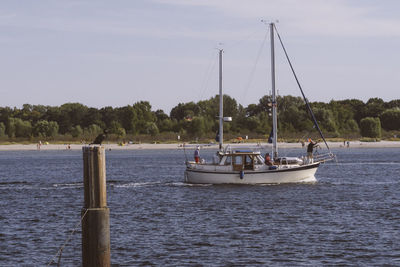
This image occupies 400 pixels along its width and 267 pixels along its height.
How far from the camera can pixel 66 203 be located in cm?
4891

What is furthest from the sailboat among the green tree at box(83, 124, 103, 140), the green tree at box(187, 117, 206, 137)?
the green tree at box(83, 124, 103, 140)

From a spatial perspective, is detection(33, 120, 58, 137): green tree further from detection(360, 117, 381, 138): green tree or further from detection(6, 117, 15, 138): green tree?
detection(360, 117, 381, 138): green tree

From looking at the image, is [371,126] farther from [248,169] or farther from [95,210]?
[95,210]

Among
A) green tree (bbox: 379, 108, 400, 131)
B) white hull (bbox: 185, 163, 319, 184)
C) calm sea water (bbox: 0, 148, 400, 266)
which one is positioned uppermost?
green tree (bbox: 379, 108, 400, 131)

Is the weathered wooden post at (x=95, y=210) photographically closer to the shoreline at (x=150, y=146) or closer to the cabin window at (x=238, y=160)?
the cabin window at (x=238, y=160)

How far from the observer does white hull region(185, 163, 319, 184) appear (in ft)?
175

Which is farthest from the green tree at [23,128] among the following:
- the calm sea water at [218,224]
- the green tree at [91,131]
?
the calm sea water at [218,224]

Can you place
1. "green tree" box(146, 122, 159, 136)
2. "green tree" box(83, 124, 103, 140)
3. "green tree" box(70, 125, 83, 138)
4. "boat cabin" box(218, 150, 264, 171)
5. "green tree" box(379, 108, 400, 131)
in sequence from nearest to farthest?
"boat cabin" box(218, 150, 264, 171)
"green tree" box(83, 124, 103, 140)
"green tree" box(379, 108, 400, 131)
"green tree" box(146, 122, 159, 136)
"green tree" box(70, 125, 83, 138)

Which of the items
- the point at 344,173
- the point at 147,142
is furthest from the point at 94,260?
the point at 147,142

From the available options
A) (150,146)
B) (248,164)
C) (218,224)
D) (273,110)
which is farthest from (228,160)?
(150,146)

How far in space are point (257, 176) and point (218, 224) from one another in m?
16.7

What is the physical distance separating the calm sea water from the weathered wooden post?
808 cm

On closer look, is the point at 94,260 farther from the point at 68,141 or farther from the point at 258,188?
the point at 68,141

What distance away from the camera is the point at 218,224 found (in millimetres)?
37000
